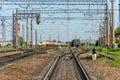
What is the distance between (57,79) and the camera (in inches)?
663

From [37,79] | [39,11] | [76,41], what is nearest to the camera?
[37,79]

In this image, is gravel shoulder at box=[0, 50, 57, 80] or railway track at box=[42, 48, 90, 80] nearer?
railway track at box=[42, 48, 90, 80]

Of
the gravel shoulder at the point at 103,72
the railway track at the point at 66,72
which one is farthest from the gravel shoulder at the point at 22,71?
the gravel shoulder at the point at 103,72

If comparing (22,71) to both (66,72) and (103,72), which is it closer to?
(66,72)

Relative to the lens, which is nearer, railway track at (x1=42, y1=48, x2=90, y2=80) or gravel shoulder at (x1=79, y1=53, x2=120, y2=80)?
railway track at (x1=42, y1=48, x2=90, y2=80)

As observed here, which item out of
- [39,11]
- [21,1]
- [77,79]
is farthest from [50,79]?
[39,11]

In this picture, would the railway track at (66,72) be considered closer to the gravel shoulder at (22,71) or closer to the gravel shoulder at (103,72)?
the gravel shoulder at (103,72)

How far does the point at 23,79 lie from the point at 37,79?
102cm

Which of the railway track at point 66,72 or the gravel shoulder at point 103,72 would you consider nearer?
the railway track at point 66,72

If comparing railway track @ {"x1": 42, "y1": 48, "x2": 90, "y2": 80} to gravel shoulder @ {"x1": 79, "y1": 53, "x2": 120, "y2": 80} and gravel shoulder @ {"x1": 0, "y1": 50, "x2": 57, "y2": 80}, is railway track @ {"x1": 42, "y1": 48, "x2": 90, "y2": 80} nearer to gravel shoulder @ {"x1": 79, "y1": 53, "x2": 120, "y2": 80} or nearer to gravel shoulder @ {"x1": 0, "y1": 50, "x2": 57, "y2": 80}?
gravel shoulder @ {"x1": 79, "y1": 53, "x2": 120, "y2": 80}

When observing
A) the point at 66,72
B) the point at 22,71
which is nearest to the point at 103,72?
the point at 66,72

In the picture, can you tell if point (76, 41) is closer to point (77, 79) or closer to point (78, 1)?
point (78, 1)

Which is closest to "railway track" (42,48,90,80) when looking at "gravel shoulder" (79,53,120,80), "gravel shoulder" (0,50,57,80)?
"gravel shoulder" (79,53,120,80)

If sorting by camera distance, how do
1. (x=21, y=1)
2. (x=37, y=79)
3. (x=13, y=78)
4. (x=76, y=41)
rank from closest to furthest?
(x=37, y=79)
(x=13, y=78)
(x=21, y=1)
(x=76, y=41)
